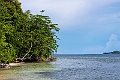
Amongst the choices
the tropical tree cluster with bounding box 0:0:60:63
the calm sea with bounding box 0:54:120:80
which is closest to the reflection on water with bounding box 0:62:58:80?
the calm sea with bounding box 0:54:120:80

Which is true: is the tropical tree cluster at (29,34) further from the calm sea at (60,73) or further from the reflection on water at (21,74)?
the reflection on water at (21,74)

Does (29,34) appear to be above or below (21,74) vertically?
above

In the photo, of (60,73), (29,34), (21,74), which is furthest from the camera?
(29,34)

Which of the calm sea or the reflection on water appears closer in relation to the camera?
the reflection on water

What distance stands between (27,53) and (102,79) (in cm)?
2252

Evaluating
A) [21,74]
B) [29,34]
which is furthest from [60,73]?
[29,34]

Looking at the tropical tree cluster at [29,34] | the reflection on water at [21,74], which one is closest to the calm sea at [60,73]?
the reflection on water at [21,74]

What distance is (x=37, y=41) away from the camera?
42.0 meters

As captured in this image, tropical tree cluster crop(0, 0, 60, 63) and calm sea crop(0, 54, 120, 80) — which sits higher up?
tropical tree cluster crop(0, 0, 60, 63)

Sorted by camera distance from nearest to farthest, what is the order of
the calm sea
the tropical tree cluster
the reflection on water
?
the reflection on water → the calm sea → the tropical tree cluster

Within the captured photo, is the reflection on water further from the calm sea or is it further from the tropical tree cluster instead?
the tropical tree cluster

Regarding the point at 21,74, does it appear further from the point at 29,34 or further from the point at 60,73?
the point at 29,34

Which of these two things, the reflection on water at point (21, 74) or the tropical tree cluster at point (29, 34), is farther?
the tropical tree cluster at point (29, 34)

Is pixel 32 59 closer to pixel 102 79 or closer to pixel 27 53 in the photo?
pixel 27 53
